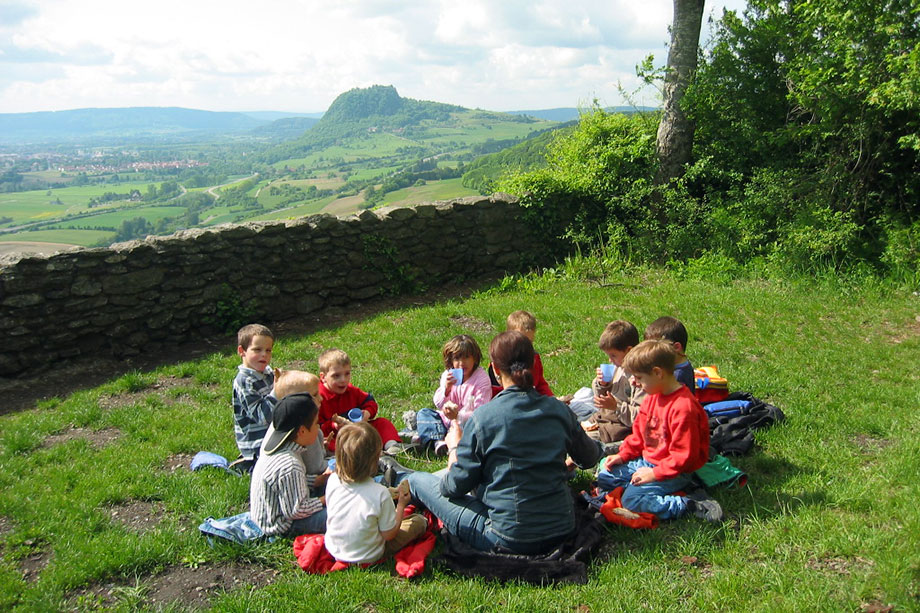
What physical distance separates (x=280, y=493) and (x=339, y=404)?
108 centimetres

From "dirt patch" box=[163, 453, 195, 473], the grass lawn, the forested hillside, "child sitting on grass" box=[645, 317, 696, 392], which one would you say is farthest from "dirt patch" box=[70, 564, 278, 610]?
the forested hillside

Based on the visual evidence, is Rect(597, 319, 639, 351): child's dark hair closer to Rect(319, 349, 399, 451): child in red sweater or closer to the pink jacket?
the pink jacket

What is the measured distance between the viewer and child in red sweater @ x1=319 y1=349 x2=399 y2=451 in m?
4.42

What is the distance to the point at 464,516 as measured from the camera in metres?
3.45

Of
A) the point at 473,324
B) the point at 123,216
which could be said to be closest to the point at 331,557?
the point at 473,324

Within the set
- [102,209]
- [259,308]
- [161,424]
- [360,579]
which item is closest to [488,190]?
[259,308]

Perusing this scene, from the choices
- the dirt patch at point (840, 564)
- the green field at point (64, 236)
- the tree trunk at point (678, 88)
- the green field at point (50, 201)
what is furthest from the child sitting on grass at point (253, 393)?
the green field at point (50, 201)

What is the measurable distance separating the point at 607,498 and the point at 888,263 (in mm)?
6915

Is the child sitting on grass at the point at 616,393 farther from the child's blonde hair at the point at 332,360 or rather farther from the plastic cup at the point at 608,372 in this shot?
the child's blonde hair at the point at 332,360

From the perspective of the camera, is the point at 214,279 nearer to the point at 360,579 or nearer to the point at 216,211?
the point at 360,579

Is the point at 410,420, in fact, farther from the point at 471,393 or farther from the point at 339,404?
the point at 471,393

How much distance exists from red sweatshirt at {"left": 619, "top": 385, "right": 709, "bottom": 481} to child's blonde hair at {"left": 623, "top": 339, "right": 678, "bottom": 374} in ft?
0.65

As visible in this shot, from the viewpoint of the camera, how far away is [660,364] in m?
3.54

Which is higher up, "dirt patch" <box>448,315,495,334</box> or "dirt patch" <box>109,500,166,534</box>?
"dirt patch" <box>448,315,495,334</box>
